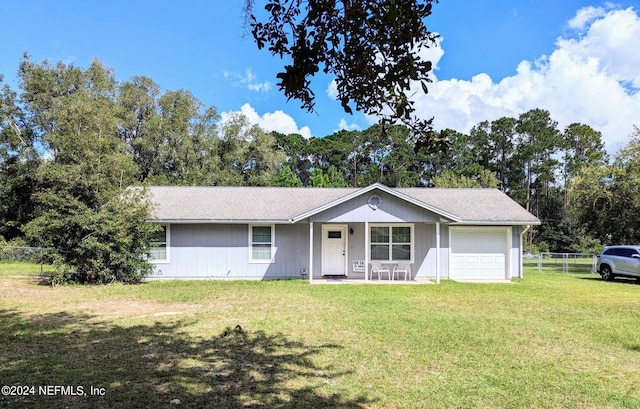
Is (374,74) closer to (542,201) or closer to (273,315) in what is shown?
(273,315)

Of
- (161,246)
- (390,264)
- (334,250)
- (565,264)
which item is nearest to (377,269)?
(390,264)

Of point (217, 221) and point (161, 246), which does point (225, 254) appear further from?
point (161, 246)

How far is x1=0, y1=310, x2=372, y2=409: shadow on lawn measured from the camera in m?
4.39

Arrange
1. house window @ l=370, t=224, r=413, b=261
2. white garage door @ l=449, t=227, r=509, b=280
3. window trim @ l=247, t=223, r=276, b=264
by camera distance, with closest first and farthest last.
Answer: window trim @ l=247, t=223, r=276, b=264
house window @ l=370, t=224, r=413, b=261
white garage door @ l=449, t=227, r=509, b=280

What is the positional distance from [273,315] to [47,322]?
4447 millimetres

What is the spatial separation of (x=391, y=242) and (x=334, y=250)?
2.29 metres

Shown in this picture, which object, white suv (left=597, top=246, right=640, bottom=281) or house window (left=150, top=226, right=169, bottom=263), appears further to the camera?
white suv (left=597, top=246, right=640, bottom=281)

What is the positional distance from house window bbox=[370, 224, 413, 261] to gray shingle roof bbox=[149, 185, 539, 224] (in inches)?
58.0

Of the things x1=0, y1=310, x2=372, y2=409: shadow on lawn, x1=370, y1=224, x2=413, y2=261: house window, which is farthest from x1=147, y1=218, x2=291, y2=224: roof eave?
x1=0, y1=310, x2=372, y2=409: shadow on lawn

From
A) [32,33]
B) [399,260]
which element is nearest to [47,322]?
[32,33]

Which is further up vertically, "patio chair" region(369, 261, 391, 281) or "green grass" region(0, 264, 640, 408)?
"patio chair" region(369, 261, 391, 281)

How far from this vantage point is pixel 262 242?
1623cm

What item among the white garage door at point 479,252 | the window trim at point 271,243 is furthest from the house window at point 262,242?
the white garage door at point 479,252

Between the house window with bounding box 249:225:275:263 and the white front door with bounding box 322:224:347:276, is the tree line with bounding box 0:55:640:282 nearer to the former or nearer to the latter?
the house window with bounding box 249:225:275:263
